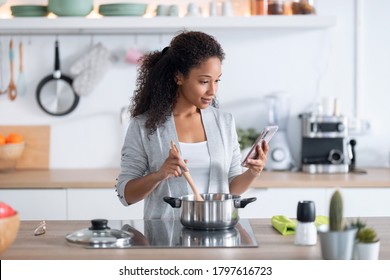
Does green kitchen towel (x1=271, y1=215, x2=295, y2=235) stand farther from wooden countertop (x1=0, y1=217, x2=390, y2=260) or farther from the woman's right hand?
the woman's right hand

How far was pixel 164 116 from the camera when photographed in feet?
9.32

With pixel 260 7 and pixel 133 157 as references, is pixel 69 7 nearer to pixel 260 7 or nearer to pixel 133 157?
pixel 260 7

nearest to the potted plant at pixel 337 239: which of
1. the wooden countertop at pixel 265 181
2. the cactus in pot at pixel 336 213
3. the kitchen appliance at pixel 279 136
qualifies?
the cactus in pot at pixel 336 213

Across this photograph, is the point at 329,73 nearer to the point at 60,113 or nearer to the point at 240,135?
the point at 240,135

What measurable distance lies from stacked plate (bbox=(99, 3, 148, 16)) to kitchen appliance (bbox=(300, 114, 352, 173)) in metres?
1.20

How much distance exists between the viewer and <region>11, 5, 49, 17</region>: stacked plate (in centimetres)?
437

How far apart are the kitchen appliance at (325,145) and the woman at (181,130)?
5.16 feet

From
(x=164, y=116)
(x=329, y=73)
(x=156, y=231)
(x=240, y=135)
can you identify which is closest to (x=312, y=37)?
(x=329, y=73)

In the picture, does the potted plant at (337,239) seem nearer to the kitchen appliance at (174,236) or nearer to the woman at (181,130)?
the kitchen appliance at (174,236)

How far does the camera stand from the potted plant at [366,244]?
6.53 feet

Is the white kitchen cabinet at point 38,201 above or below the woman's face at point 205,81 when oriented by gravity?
below

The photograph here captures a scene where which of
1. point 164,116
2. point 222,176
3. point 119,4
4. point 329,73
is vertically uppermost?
point 119,4

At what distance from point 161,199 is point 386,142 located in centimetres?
236
